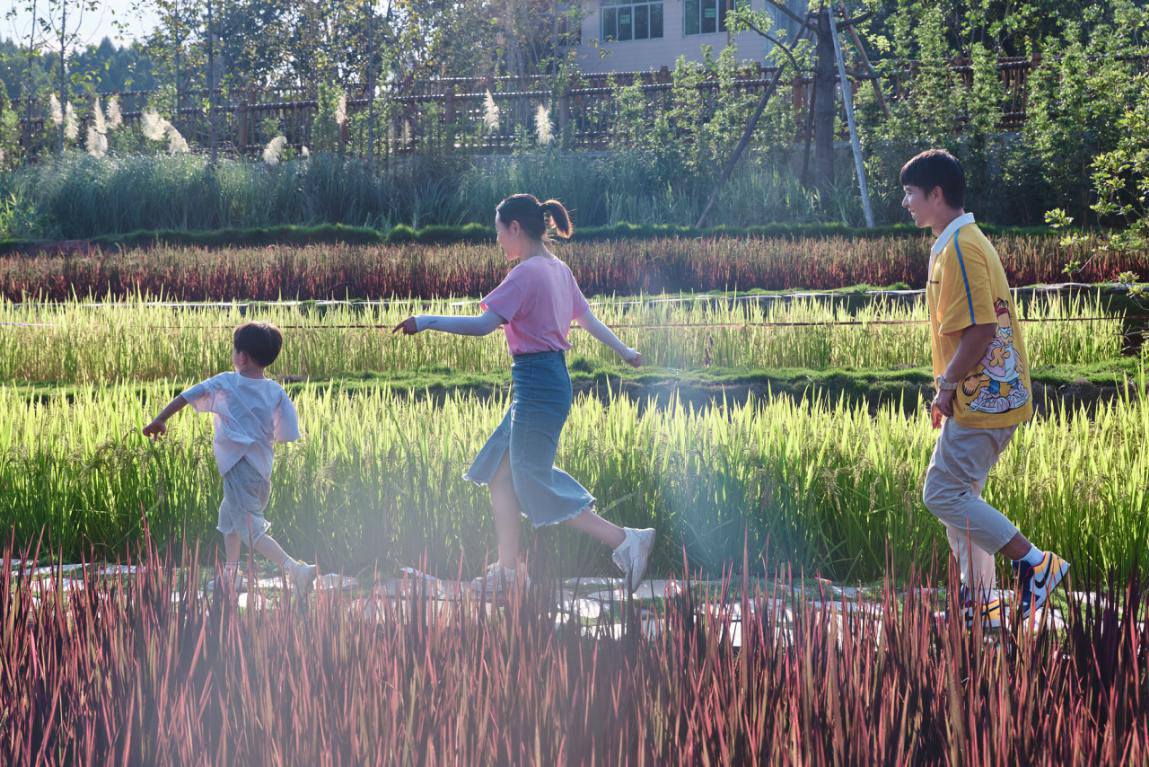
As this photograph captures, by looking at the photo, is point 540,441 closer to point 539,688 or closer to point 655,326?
point 539,688

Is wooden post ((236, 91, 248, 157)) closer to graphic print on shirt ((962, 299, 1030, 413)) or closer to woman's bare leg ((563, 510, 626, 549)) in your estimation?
woman's bare leg ((563, 510, 626, 549))

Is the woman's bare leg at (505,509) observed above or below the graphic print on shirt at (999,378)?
below

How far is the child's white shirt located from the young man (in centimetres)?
212

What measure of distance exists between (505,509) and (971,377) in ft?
5.24

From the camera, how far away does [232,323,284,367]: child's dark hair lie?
4.18 m

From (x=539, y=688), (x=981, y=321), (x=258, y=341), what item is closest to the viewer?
(x=539, y=688)

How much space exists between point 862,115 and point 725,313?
37.2 feet

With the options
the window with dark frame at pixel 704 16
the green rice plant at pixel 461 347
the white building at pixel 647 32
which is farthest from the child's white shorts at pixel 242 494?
the window with dark frame at pixel 704 16

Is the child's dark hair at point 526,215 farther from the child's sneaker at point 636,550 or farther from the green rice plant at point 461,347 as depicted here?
the green rice plant at point 461,347

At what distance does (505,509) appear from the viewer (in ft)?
13.9

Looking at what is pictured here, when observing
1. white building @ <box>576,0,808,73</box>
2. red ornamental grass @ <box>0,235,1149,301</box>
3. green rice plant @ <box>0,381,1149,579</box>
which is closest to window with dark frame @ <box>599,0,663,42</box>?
white building @ <box>576,0,808,73</box>

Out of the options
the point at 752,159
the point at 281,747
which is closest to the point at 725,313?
the point at 281,747

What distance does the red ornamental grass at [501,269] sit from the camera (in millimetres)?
12797

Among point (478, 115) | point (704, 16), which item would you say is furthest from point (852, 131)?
point (704, 16)
